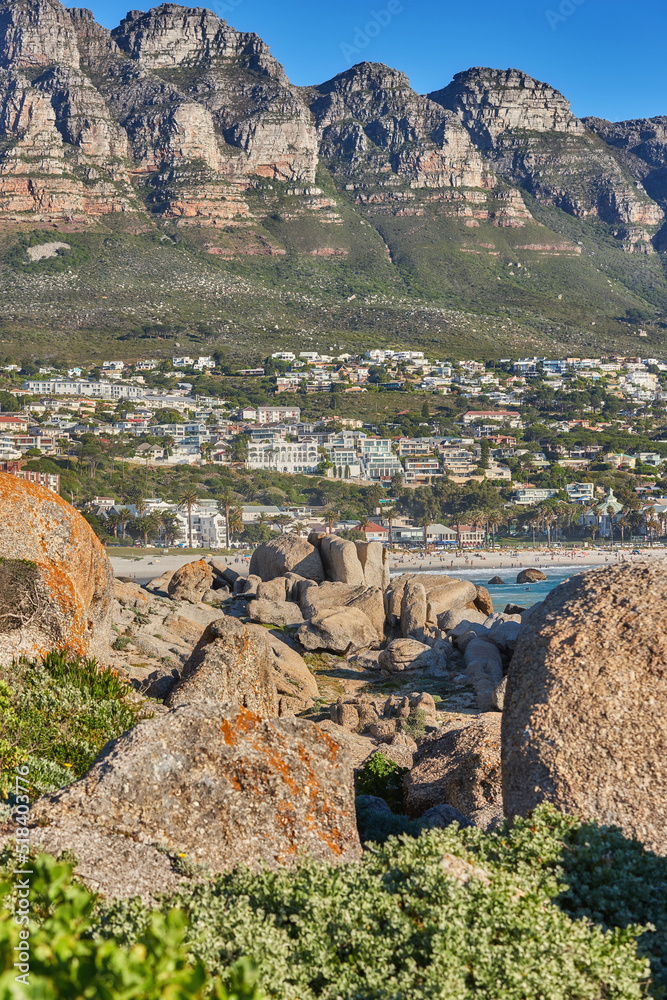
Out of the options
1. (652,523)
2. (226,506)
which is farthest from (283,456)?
(652,523)

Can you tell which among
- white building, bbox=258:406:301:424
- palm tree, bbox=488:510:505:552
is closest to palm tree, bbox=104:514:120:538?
palm tree, bbox=488:510:505:552

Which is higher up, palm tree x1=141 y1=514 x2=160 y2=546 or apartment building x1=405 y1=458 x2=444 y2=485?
apartment building x1=405 y1=458 x2=444 y2=485

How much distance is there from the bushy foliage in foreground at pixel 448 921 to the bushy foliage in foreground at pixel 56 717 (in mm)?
2538

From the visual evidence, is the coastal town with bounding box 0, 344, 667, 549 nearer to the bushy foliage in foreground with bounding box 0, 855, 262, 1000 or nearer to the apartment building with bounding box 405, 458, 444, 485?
the apartment building with bounding box 405, 458, 444, 485

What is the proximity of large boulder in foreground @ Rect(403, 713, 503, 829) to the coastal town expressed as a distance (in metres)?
78.8

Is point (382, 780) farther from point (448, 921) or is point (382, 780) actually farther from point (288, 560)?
point (288, 560)

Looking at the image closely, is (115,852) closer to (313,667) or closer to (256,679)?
(256,679)

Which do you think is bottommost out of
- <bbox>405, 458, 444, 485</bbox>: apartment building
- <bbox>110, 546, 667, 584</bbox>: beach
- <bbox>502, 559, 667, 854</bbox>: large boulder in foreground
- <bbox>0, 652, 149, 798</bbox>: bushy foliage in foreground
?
<bbox>110, 546, 667, 584</bbox>: beach

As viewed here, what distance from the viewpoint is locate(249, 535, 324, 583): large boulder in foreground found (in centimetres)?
3428

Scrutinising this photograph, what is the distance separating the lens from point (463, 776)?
29.7 ft

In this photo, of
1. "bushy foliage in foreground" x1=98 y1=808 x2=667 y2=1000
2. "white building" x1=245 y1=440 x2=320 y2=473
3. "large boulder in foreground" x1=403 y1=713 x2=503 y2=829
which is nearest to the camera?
"bushy foliage in foreground" x1=98 y1=808 x2=667 y2=1000

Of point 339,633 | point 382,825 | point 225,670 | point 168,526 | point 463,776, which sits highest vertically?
point 225,670

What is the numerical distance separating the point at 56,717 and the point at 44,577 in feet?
10.9

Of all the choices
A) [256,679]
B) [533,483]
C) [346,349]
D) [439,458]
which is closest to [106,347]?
[346,349]
